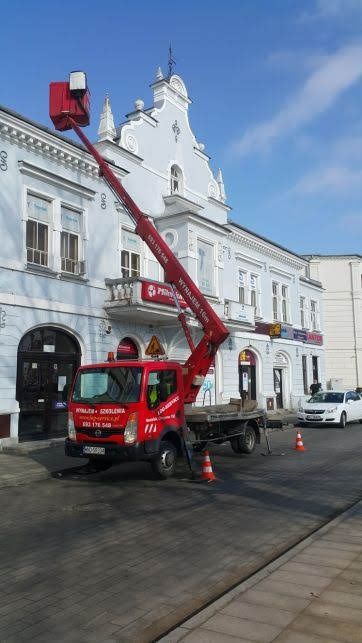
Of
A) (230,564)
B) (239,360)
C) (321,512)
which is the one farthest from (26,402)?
(239,360)

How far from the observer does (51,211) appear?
16.9 m

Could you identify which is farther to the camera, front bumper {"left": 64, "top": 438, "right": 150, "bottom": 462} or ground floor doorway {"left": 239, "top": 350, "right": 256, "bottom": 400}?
ground floor doorway {"left": 239, "top": 350, "right": 256, "bottom": 400}

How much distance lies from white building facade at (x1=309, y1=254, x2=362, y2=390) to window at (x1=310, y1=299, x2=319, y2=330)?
647 cm

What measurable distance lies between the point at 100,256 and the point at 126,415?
928cm

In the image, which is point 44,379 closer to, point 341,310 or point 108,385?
point 108,385

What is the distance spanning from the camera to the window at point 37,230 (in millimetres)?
16125

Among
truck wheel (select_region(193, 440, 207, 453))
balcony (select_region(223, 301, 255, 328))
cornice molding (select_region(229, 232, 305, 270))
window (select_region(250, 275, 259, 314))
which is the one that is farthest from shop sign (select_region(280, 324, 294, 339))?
truck wheel (select_region(193, 440, 207, 453))

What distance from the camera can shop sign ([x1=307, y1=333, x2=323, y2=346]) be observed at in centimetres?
3434

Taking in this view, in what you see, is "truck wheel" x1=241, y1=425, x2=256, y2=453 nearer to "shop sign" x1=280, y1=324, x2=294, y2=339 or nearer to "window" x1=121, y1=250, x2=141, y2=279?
"window" x1=121, y1=250, x2=141, y2=279

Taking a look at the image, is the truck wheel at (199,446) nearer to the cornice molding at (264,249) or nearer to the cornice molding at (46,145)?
the cornice molding at (46,145)

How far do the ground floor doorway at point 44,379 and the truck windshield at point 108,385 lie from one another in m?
5.10

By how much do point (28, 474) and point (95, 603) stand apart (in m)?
7.06

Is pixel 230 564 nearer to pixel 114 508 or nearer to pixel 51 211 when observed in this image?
pixel 114 508

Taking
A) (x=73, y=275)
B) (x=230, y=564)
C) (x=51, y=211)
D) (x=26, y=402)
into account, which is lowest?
(x=230, y=564)
